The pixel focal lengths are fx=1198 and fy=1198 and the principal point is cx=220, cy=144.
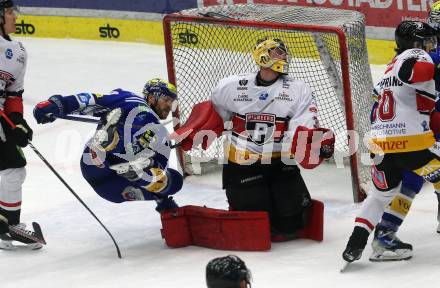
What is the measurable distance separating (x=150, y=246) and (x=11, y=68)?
40.6 inches

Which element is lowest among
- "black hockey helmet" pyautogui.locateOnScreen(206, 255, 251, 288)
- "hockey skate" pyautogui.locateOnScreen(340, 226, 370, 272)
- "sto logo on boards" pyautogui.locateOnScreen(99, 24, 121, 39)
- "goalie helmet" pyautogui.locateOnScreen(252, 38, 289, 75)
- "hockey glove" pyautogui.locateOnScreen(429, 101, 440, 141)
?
"sto logo on boards" pyautogui.locateOnScreen(99, 24, 121, 39)

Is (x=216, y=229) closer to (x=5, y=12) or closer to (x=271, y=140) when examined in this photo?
(x=271, y=140)

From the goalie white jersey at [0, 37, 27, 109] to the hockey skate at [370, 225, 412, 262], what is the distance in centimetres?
177

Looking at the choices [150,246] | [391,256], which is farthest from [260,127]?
[391,256]

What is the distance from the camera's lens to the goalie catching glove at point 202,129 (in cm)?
556

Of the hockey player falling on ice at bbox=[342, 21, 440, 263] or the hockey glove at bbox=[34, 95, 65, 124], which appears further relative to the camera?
the hockey glove at bbox=[34, 95, 65, 124]

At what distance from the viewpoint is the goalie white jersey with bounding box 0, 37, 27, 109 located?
17.8 feet

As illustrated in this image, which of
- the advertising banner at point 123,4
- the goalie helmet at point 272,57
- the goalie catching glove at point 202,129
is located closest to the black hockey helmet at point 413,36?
the goalie helmet at point 272,57

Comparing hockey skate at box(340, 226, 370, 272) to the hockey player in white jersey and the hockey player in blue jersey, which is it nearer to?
the hockey player in white jersey

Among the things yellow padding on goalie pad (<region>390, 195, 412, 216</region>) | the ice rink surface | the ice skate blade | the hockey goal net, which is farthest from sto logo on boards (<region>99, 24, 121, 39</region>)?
the ice skate blade

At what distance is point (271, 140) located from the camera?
540 centimetres

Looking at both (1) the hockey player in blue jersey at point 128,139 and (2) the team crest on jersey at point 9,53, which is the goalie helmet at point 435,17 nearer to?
(1) the hockey player in blue jersey at point 128,139

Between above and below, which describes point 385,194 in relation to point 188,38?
below

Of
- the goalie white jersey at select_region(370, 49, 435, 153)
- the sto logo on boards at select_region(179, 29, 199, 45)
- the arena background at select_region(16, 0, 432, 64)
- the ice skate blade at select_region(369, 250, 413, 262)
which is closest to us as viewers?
the goalie white jersey at select_region(370, 49, 435, 153)
